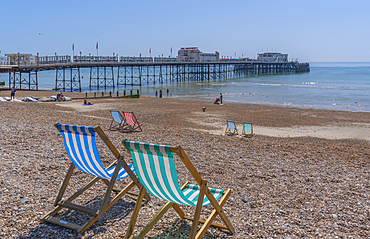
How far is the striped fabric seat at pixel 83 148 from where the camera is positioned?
318 cm

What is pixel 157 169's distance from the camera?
2.69 metres

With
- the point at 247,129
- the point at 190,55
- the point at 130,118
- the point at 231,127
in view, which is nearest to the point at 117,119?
the point at 130,118

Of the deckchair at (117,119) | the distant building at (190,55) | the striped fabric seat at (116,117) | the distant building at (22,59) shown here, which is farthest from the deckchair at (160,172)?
the distant building at (190,55)

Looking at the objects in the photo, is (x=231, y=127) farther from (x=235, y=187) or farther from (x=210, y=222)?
(x=210, y=222)

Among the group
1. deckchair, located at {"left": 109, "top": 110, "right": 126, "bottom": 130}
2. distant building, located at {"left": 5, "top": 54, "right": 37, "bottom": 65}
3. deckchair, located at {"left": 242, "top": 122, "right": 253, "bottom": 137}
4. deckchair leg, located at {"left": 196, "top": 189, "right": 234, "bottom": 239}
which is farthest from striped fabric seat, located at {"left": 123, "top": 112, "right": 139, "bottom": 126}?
distant building, located at {"left": 5, "top": 54, "right": 37, "bottom": 65}

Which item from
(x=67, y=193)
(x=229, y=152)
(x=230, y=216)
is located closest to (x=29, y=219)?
(x=67, y=193)

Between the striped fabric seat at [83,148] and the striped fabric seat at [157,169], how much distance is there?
0.64 m

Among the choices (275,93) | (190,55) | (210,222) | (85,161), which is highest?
(190,55)

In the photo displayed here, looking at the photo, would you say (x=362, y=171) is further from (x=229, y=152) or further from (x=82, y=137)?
(x=82, y=137)

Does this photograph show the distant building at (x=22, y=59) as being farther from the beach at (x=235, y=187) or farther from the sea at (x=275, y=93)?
the beach at (x=235, y=187)

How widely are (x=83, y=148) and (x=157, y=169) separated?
1010 mm

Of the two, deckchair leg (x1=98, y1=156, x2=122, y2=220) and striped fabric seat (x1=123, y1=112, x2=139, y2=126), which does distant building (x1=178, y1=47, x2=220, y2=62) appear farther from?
deckchair leg (x1=98, y1=156, x2=122, y2=220)

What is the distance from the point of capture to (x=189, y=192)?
11.1 ft

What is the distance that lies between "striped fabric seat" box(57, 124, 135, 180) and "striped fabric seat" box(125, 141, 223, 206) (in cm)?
64
